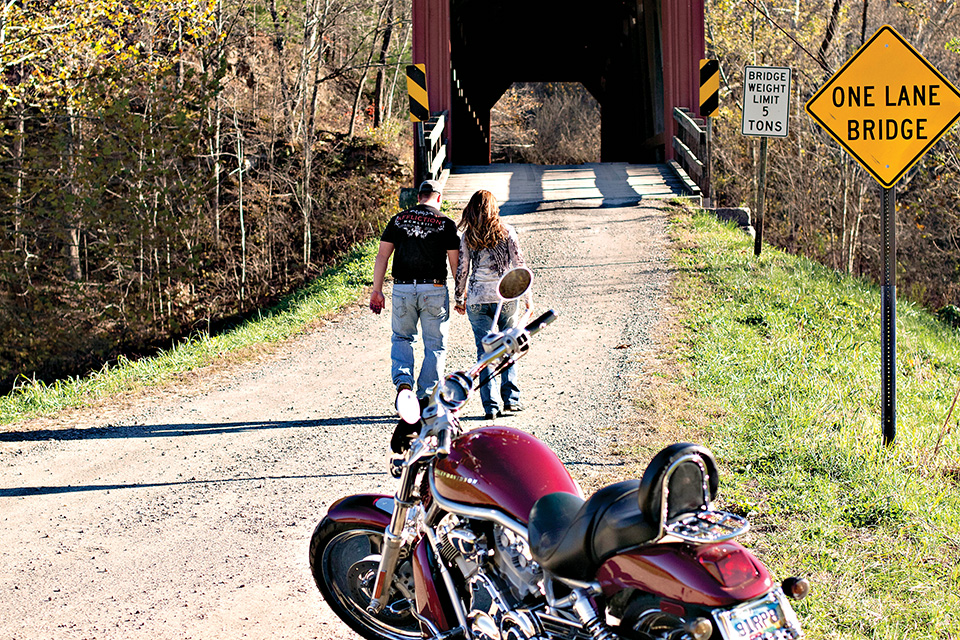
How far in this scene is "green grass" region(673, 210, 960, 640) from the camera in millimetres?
4242

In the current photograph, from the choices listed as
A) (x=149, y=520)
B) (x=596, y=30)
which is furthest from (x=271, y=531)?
(x=596, y=30)

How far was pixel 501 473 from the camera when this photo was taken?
119 inches

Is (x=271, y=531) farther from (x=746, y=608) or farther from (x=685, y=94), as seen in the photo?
(x=685, y=94)

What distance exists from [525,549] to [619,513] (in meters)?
0.48

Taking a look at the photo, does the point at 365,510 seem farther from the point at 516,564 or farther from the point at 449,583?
the point at 516,564

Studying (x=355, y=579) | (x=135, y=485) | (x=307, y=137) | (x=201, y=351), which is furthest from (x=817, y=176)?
(x=355, y=579)

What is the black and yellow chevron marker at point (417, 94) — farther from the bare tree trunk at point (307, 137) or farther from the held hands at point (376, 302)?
the held hands at point (376, 302)

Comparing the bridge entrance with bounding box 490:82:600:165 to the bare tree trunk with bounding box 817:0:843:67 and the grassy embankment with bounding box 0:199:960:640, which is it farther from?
the grassy embankment with bounding box 0:199:960:640

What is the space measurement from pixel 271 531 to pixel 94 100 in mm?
17094

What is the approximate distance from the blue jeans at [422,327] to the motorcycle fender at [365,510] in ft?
10.1

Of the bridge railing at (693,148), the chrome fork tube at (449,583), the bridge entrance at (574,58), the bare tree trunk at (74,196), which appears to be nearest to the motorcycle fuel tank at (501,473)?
the chrome fork tube at (449,583)

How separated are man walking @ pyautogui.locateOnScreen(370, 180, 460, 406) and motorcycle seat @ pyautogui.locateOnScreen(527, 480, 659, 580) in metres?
4.02

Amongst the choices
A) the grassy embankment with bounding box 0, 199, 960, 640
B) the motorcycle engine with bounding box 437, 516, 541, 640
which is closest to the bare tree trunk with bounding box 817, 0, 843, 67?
the grassy embankment with bounding box 0, 199, 960, 640

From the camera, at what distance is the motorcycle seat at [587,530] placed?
2598mm
